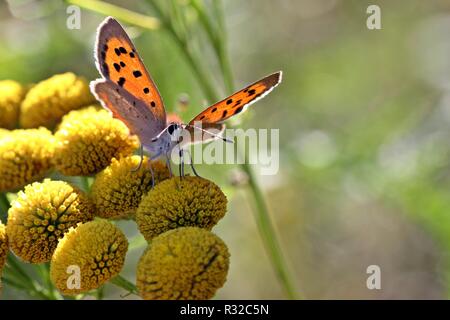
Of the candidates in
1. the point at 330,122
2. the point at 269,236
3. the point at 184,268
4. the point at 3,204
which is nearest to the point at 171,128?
the point at 184,268

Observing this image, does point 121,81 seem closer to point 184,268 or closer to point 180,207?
point 180,207

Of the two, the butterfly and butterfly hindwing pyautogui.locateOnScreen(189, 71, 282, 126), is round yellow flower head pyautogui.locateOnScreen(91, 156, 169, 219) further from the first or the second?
butterfly hindwing pyautogui.locateOnScreen(189, 71, 282, 126)

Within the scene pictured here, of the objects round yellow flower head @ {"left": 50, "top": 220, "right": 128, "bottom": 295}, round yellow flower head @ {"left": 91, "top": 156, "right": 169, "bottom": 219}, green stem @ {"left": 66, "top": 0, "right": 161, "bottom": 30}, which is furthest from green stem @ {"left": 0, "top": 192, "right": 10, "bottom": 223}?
green stem @ {"left": 66, "top": 0, "right": 161, "bottom": 30}

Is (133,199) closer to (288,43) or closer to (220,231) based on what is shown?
(220,231)

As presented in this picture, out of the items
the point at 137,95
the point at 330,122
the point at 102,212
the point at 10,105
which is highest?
the point at 330,122

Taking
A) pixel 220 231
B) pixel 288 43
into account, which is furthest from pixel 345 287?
pixel 288 43

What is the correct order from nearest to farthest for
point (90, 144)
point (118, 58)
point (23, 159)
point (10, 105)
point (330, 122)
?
1. point (118, 58)
2. point (90, 144)
3. point (23, 159)
4. point (10, 105)
5. point (330, 122)

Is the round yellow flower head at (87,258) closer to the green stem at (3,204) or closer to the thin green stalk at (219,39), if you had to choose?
the green stem at (3,204)
